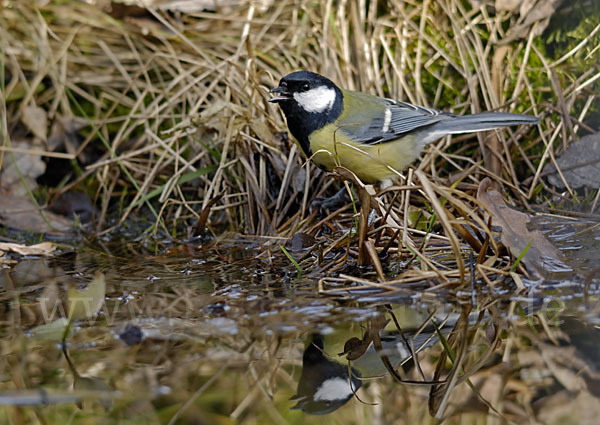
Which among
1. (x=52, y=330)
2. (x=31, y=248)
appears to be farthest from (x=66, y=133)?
(x=52, y=330)

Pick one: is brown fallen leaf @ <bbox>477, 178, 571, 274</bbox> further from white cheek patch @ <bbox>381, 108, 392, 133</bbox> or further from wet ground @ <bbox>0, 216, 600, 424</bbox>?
white cheek patch @ <bbox>381, 108, 392, 133</bbox>

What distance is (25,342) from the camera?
173 centimetres

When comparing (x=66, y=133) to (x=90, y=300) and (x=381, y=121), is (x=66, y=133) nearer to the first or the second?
(x=381, y=121)

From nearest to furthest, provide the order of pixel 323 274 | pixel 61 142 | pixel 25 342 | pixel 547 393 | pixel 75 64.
→ pixel 547 393, pixel 25 342, pixel 323 274, pixel 61 142, pixel 75 64

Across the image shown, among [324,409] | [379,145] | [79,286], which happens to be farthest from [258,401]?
[379,145]

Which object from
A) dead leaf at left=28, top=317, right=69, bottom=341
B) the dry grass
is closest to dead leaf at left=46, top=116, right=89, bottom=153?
the dry grass

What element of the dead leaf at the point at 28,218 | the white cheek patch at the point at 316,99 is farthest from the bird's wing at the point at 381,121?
the dead leaf at the point at 28,218

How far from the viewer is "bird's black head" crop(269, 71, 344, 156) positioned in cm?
296

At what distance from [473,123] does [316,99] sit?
0.75m

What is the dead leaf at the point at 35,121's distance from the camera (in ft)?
12.7

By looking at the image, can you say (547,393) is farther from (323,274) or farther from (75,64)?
(75,64)

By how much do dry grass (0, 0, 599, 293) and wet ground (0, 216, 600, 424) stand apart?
1.74ft

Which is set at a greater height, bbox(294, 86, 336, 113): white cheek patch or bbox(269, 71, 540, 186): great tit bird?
bbox(294, 86, 336, 113): white cheek patch

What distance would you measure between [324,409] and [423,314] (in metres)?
0.60
